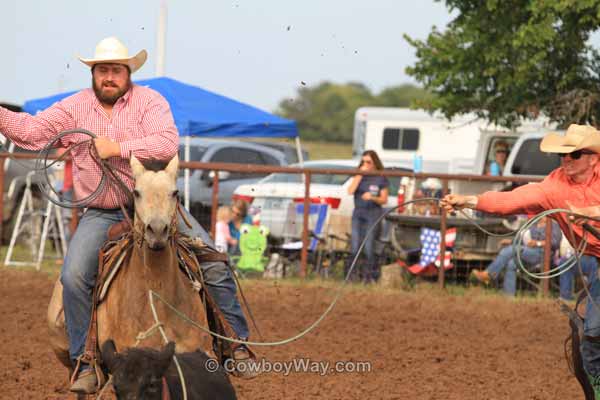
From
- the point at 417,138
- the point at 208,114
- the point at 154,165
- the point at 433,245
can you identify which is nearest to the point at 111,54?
the point at 154,165

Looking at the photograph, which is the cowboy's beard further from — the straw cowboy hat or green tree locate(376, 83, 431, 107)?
green tree locate(376, 83, 431, 107)

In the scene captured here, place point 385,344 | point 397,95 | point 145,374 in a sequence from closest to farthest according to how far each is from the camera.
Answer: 1. point 145,374
2. point 385,344
3. point 397,95

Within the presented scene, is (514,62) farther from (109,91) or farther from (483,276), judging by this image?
(109,91)

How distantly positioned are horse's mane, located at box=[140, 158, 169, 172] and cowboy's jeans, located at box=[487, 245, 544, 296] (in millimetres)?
7776

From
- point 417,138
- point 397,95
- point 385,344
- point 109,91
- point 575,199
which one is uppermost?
→ point 397,95

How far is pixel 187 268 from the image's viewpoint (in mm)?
5922

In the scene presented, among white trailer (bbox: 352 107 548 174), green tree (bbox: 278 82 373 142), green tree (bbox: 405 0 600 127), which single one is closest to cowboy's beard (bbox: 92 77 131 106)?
Result: green tree (bbox: 405 0 600 127)

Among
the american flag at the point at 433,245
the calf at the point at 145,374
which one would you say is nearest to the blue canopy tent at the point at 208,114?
the american flag at the point at 433,245

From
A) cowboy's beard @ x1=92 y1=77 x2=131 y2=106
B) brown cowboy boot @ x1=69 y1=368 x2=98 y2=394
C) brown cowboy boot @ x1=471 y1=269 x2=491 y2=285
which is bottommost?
brown cowboy boot @ x1=471 y1=269 x2=491 y2=285

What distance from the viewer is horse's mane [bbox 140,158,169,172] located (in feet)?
17.7

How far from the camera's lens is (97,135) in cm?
586

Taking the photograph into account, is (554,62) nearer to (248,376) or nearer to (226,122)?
(226,122)

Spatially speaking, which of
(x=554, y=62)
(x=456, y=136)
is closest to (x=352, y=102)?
(x=456, y=136)

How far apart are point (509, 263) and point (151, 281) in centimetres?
786
